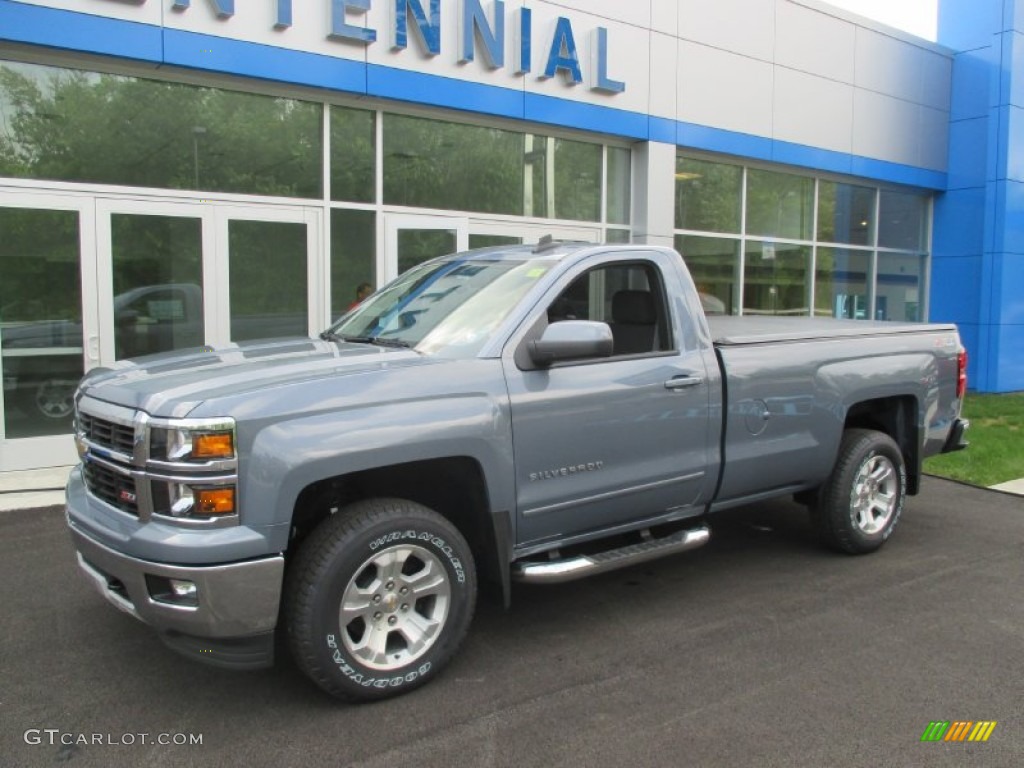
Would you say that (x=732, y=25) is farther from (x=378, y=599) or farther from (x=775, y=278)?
(x=378, y=599)

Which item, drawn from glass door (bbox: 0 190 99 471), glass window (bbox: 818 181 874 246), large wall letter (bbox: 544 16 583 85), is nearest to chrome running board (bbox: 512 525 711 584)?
glass door (bbox: 0 190 99 471)

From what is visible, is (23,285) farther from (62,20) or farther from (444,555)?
(444,555)

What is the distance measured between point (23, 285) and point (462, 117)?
520 centimetres

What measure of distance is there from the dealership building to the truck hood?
465 centimetres

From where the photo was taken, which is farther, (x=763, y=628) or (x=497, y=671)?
(x=763, y=628)

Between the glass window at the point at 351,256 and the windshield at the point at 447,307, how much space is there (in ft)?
15.4

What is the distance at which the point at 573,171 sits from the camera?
11812 millimetres

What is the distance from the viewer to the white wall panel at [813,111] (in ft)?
44.3

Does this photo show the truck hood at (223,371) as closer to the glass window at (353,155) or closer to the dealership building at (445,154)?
the dealership building at (445,154)

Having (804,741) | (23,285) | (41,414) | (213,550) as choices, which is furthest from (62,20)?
(804,741)

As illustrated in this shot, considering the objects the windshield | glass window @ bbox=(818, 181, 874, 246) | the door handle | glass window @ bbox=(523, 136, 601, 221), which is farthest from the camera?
glass window @ bbox=(818, 181, 874, 246)

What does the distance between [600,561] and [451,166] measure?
7.36 meters

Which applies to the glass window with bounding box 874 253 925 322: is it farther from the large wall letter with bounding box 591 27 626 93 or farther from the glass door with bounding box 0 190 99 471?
the glass door with bounding box 0 190 99 471

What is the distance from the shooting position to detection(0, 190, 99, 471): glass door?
313 inches
